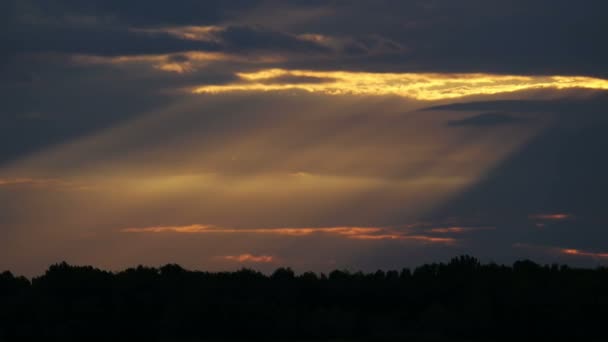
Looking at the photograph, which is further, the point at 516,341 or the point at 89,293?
the point at 89,293

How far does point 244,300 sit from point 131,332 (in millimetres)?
4887

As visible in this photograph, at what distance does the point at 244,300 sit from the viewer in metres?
47.1

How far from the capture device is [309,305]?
4931cm

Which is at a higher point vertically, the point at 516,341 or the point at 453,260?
the point at 453,260

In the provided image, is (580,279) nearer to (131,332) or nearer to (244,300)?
(244,300)

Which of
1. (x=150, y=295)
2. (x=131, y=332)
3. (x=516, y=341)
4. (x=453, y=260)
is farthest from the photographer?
(x=453, y=260)

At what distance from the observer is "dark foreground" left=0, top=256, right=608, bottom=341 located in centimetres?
4341

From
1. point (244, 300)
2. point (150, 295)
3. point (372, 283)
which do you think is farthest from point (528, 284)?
point (150, 295)

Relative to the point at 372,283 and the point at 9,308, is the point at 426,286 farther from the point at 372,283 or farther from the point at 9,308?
the point at 9,308

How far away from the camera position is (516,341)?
4291 centimetres

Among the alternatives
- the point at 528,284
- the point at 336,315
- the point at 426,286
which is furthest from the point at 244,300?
the point at 528,284

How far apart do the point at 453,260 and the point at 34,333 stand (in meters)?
22.2

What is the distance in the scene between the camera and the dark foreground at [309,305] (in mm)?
43406

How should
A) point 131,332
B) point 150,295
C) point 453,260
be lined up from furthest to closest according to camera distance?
point 453,260 < point 150,295 < point 131,332
